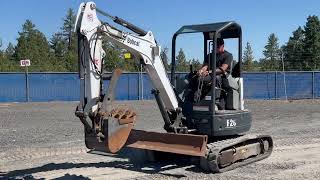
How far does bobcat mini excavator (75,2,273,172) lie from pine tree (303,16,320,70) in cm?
5387

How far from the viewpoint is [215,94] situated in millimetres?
10078

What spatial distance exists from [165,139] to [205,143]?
28.9 inches

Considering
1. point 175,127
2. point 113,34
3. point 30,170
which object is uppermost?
point 113,34

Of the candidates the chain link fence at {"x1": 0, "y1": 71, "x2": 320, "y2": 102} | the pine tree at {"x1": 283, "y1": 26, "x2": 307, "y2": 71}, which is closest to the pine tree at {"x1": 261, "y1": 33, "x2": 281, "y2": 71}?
the pine tree at {"x1": 283, "y1": 26, "x2": 307, "y2": 71}

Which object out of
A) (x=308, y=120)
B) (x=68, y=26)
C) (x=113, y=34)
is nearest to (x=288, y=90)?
(x=308, y=120)

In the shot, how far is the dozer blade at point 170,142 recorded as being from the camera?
31.0 ft

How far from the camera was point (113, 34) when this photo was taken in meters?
8.80

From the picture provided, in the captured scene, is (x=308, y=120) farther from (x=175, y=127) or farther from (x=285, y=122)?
(x=175, y=127)

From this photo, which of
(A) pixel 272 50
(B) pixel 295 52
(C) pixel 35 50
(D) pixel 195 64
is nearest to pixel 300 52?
(B) pixel 295 52

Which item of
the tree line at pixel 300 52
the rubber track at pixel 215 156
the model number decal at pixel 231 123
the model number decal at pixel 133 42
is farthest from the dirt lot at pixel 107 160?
the tree line at pixel 300 52

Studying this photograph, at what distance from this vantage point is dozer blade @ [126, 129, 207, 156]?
9462 mm

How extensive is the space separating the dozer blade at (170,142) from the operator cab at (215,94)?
2.11 feet

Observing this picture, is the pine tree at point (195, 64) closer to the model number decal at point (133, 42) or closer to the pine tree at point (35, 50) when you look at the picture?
the model number decal at point (133, 42)

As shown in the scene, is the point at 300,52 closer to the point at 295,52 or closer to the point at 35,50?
the point at 295,52
